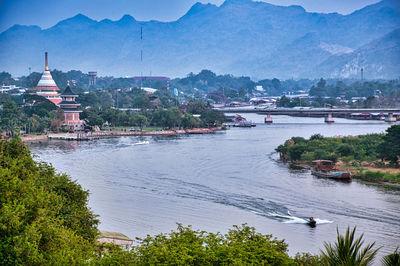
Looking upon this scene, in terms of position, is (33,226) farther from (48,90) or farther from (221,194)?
(48,90)

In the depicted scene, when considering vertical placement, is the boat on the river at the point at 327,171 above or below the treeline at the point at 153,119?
below

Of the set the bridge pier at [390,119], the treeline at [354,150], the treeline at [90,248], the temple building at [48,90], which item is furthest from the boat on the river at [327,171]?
the temple building at [48,90]

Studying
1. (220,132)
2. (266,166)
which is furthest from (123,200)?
(220,132)

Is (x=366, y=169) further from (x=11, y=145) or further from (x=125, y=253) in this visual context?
(x=125, y=253)

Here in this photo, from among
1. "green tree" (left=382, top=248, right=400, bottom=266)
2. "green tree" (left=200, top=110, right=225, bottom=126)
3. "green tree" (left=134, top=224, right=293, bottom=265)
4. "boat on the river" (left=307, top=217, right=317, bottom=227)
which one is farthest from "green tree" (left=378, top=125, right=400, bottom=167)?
"green tree" (left=200, top=110, right=225, bottom=126)

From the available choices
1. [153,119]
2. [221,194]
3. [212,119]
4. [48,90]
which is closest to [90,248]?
[221,194]

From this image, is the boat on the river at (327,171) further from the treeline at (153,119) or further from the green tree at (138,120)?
the green tree at (138,120)
